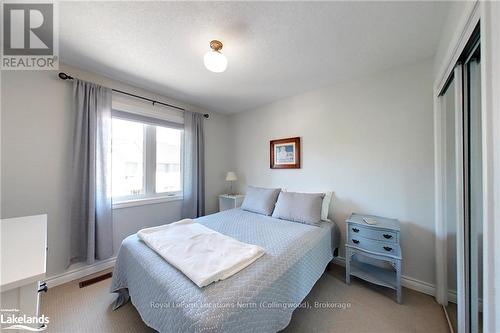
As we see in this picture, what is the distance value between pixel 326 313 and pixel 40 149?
3.24 metres

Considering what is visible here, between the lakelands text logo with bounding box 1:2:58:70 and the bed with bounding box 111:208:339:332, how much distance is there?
1932 mm

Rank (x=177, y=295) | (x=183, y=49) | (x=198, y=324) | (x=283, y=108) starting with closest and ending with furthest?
(x=198, y=324)
(x=177, y=295)
(x=183, y=49)
(x=283, y=108)

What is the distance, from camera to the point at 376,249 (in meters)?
1.79

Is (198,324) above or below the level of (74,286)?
above

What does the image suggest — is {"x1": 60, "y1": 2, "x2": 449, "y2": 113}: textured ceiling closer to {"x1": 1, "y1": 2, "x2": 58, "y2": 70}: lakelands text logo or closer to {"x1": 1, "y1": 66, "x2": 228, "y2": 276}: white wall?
{"x1": 1, "y1": 2, "x2": 58, "y2": 70}: lakelands text logo

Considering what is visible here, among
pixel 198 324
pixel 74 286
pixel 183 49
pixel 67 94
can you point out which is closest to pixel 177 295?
pixel 198 324

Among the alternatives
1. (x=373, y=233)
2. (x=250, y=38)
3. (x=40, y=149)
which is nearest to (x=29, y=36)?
(x=40, y=149)

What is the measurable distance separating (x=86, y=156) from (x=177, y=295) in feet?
6.57

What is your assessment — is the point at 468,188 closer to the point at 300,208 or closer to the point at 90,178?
the point at 300,208

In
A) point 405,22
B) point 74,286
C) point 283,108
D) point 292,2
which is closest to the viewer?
point 292,2

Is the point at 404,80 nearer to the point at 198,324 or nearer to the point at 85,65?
the point at 198,324

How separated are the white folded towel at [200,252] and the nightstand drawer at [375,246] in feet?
3.87

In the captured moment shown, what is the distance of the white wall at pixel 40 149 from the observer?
5.56 feet

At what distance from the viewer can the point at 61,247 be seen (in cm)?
198
